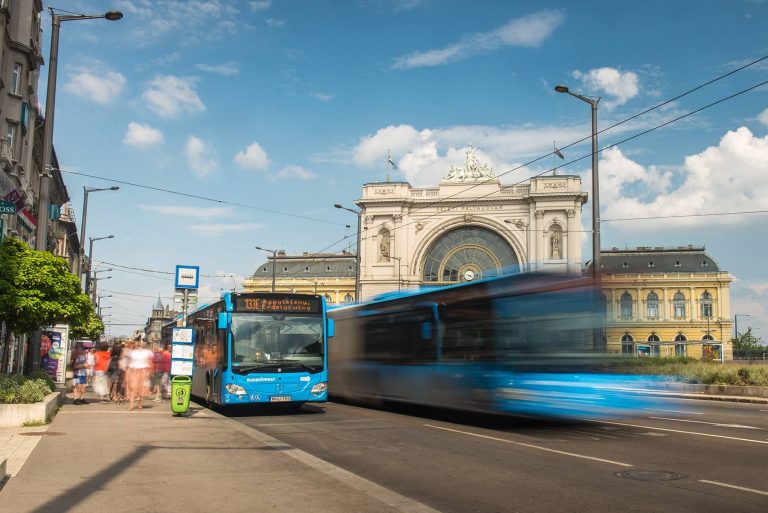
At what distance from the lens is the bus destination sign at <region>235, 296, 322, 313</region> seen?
17.6 meters

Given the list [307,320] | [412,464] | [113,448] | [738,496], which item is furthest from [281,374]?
[738,496]

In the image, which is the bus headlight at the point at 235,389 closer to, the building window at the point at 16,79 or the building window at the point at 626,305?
the building window at the point at 626,305

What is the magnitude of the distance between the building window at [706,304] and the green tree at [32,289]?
312 ft

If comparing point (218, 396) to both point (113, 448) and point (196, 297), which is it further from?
point (113, 448)

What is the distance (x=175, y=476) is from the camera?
8656mm

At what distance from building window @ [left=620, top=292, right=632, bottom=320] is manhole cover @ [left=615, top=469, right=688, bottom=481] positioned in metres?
5.37

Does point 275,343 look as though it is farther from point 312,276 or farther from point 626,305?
point 312,276

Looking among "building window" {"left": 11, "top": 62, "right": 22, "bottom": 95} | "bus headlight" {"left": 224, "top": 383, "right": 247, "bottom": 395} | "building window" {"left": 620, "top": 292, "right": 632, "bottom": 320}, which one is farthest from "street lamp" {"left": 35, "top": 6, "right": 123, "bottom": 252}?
"building window" {"left": 11, "top": 62, "right": 22, "bottom": 95}

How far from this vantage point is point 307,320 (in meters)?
17.9

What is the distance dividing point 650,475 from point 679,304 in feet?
319

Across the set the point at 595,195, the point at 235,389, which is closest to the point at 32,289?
the point at 235,389

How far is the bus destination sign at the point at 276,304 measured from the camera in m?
17.6

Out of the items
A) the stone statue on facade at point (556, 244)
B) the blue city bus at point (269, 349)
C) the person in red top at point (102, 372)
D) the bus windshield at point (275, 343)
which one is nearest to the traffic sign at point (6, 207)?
the blue city bus at point (269, 349)

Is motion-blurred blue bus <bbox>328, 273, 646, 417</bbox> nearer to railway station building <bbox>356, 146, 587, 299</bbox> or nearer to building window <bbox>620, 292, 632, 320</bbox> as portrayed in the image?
building window <bbox>620, 292, 632, 320</bbox>
